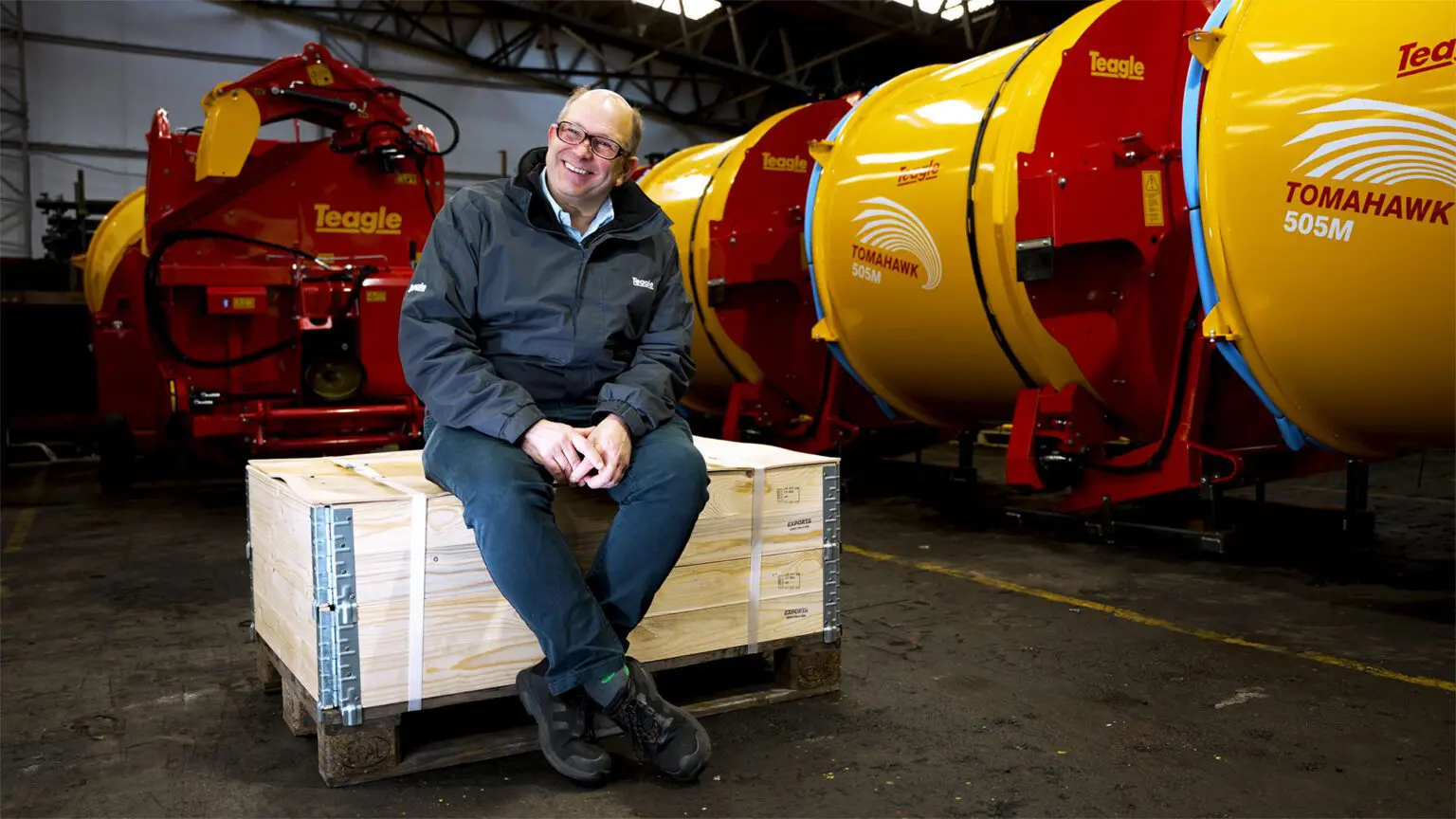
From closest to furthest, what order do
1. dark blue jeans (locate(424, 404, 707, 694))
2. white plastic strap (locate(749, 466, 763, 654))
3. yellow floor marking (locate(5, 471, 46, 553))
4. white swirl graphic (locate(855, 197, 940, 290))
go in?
dark blue jeans (locate(424, 404, 707, 694)) → white plastic strap (locate(749, 466, 763, 654)) → white swirl graphic (locate(855, 197, 940, 290)) → yellow floor marking (locate(5, 471, 46, 553))

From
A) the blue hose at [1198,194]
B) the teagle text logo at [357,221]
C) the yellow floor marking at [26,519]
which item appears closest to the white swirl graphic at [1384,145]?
the blue hose at [1198,194]

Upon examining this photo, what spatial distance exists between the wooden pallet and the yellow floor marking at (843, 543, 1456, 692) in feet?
4.72

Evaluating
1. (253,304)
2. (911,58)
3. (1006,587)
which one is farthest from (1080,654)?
(911,58)

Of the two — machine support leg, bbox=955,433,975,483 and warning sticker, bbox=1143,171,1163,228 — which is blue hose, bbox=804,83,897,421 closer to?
machine support leg, bbox=955,433,975,483

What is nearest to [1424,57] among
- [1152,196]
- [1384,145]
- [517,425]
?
[1384,145]

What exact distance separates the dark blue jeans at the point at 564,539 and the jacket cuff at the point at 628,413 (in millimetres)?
41

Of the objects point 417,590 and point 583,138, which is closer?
point 417,590

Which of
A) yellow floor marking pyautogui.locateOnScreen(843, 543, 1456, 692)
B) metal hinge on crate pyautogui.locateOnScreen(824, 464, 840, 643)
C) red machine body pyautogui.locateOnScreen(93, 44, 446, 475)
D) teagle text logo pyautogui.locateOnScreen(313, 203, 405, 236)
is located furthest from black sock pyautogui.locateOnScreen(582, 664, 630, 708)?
teagle text logo pyautogui.locateOnScreen(313, 203, 405, 236)

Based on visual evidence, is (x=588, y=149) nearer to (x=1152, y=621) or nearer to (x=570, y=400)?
(x=570, y=400)

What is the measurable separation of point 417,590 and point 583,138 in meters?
1.20

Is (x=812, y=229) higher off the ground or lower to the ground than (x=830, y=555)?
higher

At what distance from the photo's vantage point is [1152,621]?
3906 mm

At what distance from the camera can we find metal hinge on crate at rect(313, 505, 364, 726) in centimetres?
243

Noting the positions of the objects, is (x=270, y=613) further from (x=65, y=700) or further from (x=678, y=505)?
(x=678, y=505)
